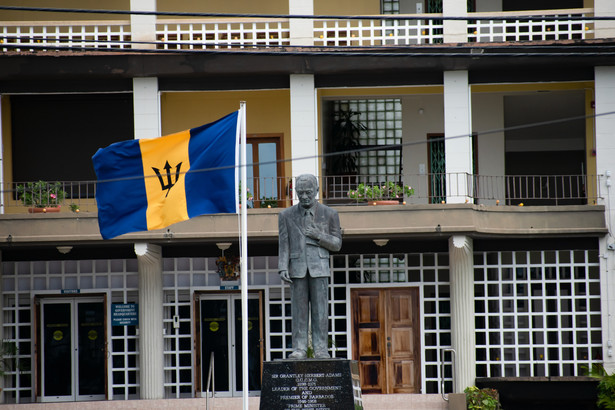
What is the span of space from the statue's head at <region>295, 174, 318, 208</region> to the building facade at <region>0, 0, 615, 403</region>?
7636mm

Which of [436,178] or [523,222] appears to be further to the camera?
[436,178]

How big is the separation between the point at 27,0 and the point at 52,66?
4112mm

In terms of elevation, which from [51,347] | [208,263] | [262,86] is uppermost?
[262,86]

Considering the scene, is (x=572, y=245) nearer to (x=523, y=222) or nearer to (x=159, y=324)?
(x=523, y=222)

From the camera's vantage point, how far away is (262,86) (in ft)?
77.5

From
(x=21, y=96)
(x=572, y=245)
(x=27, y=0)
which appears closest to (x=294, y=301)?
(x=572, y=245)

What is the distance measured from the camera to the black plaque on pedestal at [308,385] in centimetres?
1420

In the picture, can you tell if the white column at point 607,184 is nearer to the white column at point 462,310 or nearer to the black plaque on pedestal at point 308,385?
the white column at point 462,310

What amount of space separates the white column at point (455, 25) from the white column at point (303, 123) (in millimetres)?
3252

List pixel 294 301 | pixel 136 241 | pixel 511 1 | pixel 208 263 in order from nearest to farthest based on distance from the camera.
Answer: pixel 294 301 < pixel 136 241 < pixel 208 263 < pixel 511 1

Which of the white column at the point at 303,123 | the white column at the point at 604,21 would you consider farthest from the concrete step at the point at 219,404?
the white column at the point at 604,21

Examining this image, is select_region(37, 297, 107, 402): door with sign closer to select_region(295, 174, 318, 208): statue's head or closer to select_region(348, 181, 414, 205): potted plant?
select_region(348, 181, 414, 205): potted plant

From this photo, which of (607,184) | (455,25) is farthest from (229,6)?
(607,184)

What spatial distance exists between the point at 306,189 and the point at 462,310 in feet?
29.8
